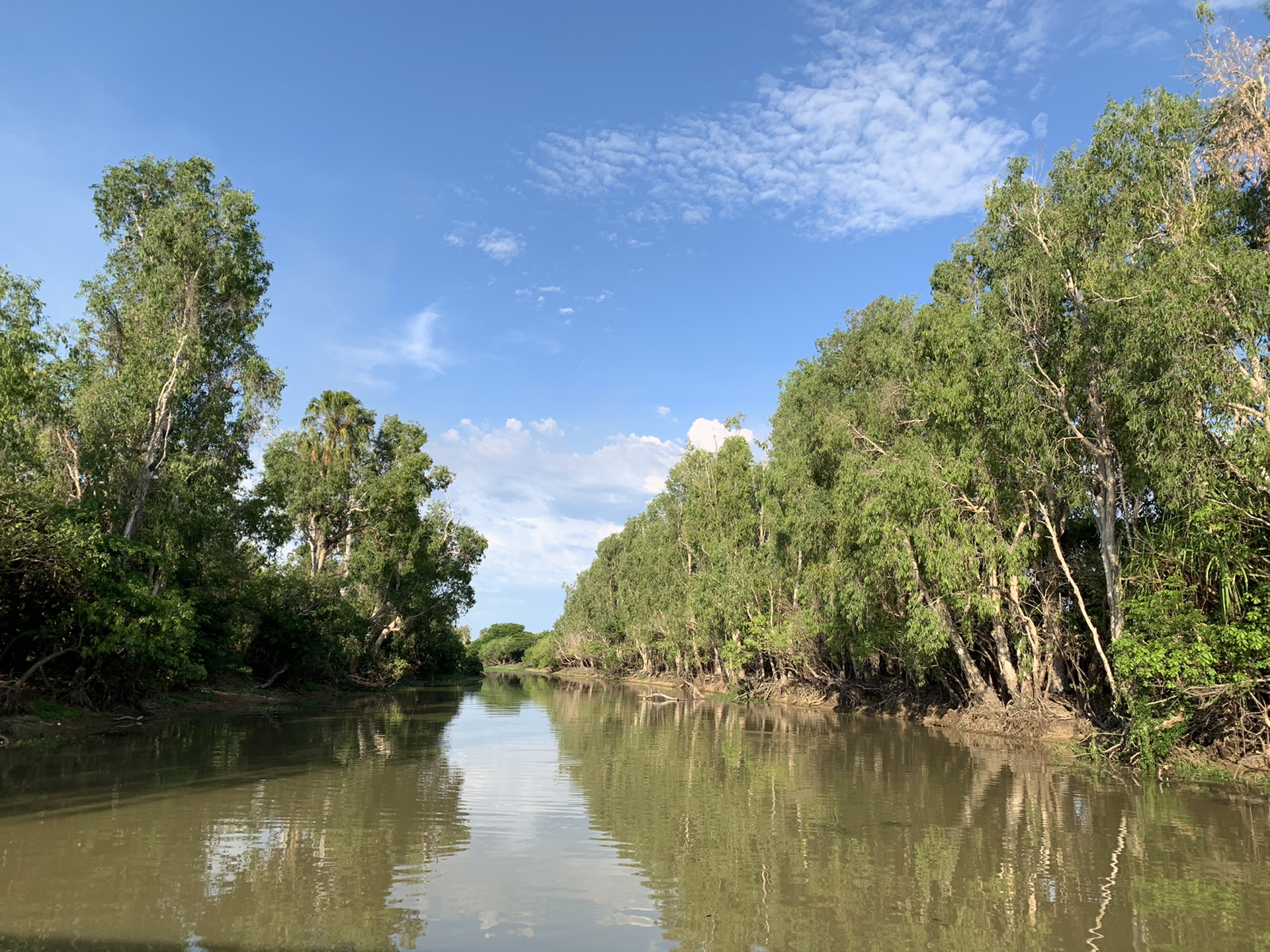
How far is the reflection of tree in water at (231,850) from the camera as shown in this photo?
6082mm

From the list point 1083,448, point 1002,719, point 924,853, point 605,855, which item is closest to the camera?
point 605,855

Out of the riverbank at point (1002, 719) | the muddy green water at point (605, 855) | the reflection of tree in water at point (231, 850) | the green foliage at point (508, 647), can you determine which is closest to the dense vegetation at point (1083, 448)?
the riverbank at point (1002, 719)

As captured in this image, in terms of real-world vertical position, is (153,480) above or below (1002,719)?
above

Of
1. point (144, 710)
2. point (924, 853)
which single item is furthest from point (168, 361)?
point (924, 853)

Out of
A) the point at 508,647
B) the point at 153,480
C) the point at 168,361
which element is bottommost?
the point at 508,647

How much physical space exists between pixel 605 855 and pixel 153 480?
→ 22019 mm

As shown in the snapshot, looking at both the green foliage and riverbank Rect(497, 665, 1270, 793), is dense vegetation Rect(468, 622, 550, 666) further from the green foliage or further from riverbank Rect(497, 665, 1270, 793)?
riverbank Rect(497, 665, 1270, 793)

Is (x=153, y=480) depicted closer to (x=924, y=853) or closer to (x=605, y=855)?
(x=605, y=855)

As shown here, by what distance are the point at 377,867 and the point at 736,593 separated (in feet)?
109

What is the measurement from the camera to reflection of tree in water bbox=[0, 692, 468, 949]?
6.08m

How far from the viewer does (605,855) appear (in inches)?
346

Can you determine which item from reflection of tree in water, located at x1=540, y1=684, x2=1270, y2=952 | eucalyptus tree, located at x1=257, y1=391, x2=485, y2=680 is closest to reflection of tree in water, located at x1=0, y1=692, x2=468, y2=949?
reflection of tree in water, located at x1=540, y1=684, x2=1270, y2=952

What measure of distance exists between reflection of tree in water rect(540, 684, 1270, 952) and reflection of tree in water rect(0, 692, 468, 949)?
2627 millimetres

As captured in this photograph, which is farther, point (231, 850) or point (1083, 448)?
point (1083, 448)
